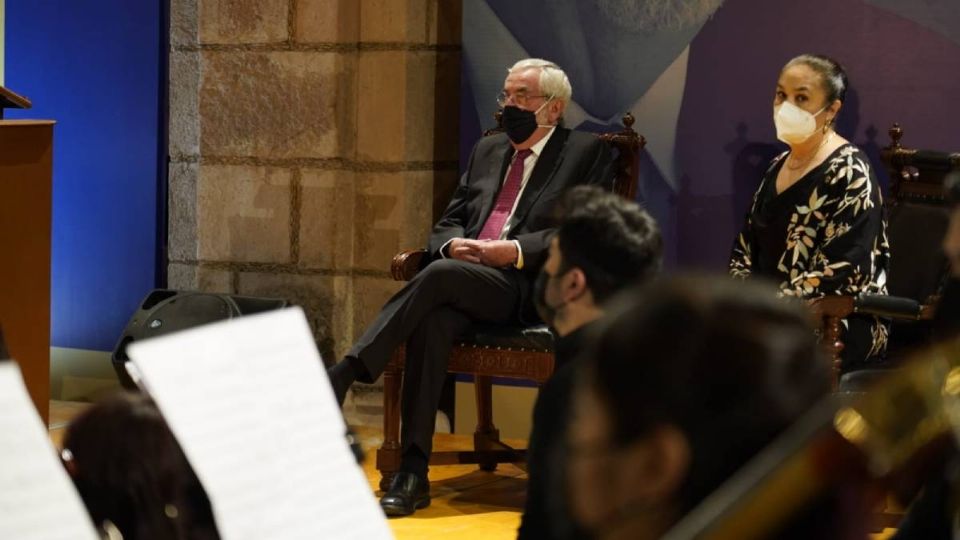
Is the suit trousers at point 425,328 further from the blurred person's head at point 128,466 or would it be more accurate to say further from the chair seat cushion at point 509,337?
the blurred person's head at point 128,466

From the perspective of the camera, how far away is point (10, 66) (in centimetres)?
605

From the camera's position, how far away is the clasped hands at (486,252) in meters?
4.62

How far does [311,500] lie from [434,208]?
13.0 ft

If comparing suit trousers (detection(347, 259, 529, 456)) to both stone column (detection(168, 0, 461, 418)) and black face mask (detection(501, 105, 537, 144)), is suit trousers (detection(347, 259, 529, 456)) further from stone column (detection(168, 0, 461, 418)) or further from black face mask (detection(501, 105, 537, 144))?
stone column (detection(168, 0, 461, 418))

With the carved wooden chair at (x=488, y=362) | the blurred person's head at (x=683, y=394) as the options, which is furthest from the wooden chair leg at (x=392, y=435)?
the blurred person's head at (x=683, y=394)

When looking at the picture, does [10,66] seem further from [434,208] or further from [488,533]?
[488,533]

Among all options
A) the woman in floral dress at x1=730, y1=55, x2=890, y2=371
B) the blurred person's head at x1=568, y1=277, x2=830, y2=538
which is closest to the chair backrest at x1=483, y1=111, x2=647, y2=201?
the woman in floral dress at x1=730, y1=55, x2=890, y2=371

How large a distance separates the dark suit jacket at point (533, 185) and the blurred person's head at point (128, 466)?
325 cm

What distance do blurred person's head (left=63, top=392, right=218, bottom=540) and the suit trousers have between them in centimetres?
309

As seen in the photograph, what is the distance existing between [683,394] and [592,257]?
1672 millimetres

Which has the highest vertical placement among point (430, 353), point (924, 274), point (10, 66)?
point (10, 66)

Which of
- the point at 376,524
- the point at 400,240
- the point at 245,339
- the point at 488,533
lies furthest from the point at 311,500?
the point at 400,240

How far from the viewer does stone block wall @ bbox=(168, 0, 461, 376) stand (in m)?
5.45

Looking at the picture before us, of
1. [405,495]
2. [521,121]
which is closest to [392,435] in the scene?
[405,495]
